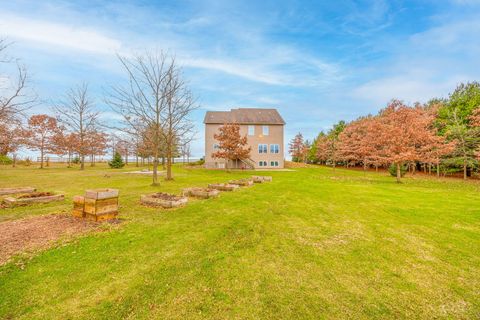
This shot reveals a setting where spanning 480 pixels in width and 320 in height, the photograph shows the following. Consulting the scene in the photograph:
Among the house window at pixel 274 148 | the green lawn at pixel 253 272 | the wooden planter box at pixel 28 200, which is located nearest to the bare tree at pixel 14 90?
the wooden planter box at pixel 28 200

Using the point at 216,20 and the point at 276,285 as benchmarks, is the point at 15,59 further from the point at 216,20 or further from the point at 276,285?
the point at 276,285

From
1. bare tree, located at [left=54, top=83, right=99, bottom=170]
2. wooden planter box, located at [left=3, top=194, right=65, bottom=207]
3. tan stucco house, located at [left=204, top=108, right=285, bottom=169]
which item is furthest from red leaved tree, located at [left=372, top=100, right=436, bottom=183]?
bare tree, located at [left=54, top=83, right=99, bottom=170]

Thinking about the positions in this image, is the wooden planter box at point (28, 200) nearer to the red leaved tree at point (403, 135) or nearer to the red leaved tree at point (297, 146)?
the red leaved tree at point (403, 135)

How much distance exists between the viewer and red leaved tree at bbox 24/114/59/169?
27781 millimetres

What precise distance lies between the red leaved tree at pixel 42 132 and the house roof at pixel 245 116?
23.1m

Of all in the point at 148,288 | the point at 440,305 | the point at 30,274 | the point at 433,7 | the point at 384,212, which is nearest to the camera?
the point at 440,305

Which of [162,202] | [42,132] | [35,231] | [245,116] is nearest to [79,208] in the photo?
[35,231]

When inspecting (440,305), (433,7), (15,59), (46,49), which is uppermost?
(433,7)

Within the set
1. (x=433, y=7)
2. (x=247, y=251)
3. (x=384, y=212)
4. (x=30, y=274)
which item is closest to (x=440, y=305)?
(x=247, y=251)

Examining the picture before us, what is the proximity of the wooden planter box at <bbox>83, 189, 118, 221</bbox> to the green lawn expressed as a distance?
642 mm

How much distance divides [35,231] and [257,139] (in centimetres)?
2801

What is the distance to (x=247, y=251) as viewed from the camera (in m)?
4.16

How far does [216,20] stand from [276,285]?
62.1 ft

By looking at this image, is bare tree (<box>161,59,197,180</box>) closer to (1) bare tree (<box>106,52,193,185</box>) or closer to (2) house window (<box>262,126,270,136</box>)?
(1) bare tree (<box>106,52,193,185</box>)
